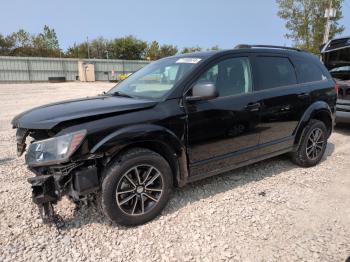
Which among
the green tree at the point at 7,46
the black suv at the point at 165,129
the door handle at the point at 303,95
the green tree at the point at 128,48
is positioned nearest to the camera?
the black suv at the point at 165,129

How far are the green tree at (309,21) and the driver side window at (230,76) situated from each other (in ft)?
79.2

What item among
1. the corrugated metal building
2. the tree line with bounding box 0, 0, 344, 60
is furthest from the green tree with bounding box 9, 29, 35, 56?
the corrugated metal building

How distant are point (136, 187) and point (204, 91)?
4.04ft

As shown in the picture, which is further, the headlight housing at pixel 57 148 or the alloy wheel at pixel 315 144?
the alloy wheel at pixel 315 144

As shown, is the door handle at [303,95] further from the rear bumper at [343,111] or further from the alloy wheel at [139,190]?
the rear bumper at [343,111]

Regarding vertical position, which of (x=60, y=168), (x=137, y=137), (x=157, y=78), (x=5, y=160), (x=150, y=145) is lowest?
A: (x=5, y=160)

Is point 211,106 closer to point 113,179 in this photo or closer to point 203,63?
point 203,63

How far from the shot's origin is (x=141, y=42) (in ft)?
223

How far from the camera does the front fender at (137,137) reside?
2.82 m

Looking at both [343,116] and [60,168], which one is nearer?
[60,168]

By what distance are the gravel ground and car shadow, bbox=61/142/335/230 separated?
0.01 metres

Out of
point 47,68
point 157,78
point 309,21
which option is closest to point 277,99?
point 157,78

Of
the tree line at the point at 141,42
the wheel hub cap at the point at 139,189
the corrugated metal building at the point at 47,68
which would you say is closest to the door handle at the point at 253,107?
the wheel hub cap at the point at 139,189

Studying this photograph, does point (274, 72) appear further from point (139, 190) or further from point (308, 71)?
point (139, 190)
